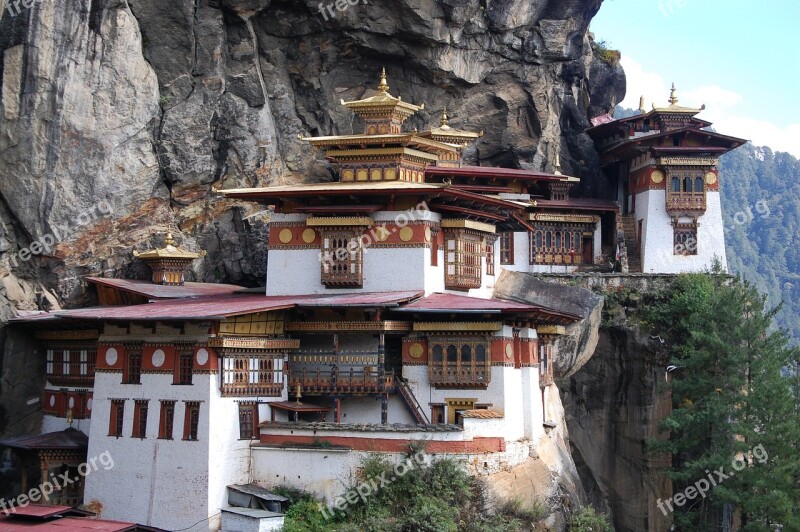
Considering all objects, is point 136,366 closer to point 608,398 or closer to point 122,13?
point 122,13

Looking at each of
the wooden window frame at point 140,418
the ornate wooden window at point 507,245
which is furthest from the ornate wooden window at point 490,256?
the wooden window frame at point 140,418

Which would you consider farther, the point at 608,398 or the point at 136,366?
the point at 608,398

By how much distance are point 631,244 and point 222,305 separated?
77.9 ft

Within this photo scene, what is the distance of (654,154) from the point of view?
5491 centimetres

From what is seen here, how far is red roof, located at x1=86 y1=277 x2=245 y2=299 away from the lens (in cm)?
4291

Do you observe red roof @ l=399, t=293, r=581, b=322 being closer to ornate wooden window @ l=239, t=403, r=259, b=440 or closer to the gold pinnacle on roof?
ornate wooden window @ l=239, t=403, r=259, b=440

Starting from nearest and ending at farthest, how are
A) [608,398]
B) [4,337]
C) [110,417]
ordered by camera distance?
[110,417]
[4,337]
[608,398]

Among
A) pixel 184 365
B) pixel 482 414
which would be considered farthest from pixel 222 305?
pixel 482 414

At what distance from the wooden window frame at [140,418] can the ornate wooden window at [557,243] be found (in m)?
22.0

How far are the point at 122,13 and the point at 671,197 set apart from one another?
24644mm

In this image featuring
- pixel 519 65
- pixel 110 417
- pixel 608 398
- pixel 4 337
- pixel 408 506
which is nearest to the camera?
pixel 408 506

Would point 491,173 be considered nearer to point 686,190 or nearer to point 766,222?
point 686,190

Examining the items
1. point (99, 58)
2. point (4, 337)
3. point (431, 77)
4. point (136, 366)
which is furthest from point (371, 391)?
point (431, 77)

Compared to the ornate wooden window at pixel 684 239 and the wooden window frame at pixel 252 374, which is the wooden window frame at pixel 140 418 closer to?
the wooden window frame at pixel 252 374
